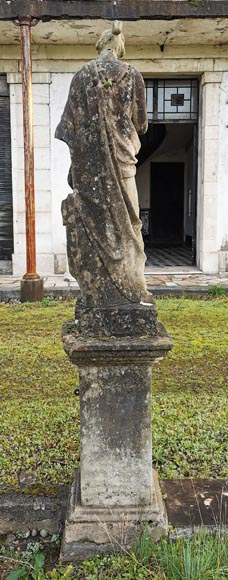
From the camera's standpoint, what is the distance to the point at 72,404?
4.50 m

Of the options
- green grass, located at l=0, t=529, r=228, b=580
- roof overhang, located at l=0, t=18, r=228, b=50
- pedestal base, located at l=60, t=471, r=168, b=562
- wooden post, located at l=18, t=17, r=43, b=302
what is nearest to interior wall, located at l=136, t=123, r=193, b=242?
roof overhang, located at l=0, t=18, r=228, b=50

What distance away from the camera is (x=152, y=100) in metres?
10.5

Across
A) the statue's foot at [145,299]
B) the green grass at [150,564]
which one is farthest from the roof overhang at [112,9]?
the green grass at [150,564]

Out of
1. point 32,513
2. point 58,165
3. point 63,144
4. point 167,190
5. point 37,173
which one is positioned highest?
point 63,144

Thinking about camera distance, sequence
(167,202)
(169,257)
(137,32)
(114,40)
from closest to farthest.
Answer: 1. (114,40)
2. (137,32)
3. (169,257)
4. (167,202)

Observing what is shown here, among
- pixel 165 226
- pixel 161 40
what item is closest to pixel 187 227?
pixel 165 226

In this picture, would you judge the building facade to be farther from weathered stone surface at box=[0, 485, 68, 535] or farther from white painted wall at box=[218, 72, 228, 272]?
weathered stone surface at box=[0, 485, 68, 535]

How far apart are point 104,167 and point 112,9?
21.2 feet

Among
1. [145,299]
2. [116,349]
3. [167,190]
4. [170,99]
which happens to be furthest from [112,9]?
[167,190]

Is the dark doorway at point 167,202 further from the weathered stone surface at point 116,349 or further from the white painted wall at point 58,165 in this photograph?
the weathered stone surface at point 116,349

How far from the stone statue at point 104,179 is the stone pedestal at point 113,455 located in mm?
194

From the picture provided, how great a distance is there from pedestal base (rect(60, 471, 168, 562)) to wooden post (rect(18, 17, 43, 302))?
576 centimetres

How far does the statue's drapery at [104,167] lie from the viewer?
2527mm

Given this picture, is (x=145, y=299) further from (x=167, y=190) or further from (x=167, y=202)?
(x=167, y=202)
